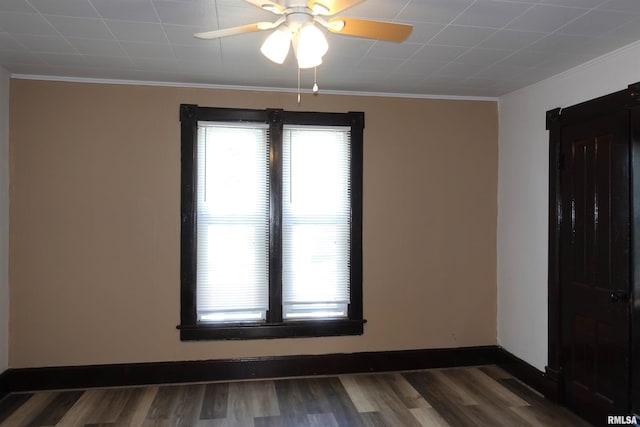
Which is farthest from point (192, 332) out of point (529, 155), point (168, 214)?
point (529, 155)

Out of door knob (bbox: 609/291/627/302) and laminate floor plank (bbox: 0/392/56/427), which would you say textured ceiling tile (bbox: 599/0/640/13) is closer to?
door knob (bbox: 609/291/627/302)

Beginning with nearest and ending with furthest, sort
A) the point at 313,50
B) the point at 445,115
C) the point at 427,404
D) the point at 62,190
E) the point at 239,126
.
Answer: the point at 313,50, the point at 427,404, the point at 62,190, the point at 239,126, the point at 445,115

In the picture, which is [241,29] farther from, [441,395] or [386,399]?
[441,395]

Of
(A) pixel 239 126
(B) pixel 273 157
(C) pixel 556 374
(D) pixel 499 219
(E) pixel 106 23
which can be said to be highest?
(E) pixel 106 23

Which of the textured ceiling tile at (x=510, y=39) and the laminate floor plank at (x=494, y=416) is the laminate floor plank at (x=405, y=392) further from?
the textured ceiling tile at (x=510, y=39)

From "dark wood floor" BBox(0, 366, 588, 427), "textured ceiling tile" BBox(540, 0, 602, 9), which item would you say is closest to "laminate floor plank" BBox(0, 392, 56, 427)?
"dark wood floor" BBox(0, 366, 588, 427)

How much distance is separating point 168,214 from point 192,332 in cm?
103

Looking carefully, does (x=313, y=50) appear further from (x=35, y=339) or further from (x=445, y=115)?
(x=35, y=339)

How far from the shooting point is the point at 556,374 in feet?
11.3

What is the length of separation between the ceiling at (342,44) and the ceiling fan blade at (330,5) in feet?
1.71

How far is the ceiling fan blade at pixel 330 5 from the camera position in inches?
71.2

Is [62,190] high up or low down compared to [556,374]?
up

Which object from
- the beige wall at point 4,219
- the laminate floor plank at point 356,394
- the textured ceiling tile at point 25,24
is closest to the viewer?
the textured ceiling tile at point 25,24

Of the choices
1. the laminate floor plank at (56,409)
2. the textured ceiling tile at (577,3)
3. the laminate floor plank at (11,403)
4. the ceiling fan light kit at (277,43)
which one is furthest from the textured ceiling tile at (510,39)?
the laminate floor plank at (11,403)
